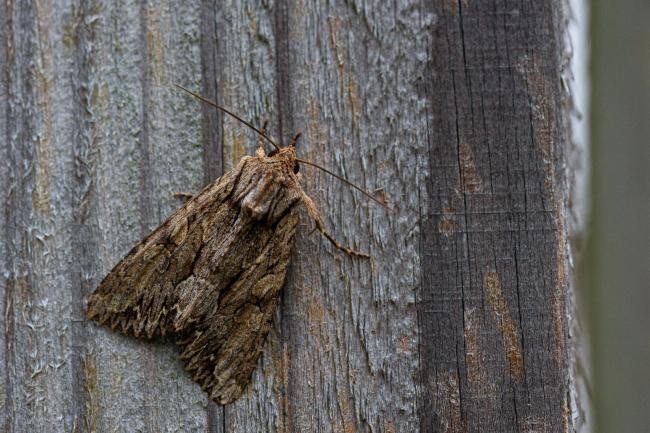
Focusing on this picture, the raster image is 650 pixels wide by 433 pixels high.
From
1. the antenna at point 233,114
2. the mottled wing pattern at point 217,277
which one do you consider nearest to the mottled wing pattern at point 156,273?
the mottled wing pattern at point 217,277

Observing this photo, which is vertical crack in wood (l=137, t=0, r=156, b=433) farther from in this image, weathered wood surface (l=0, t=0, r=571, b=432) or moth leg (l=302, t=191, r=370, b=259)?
moth leg (l=302, t=191, r=370, b=259)

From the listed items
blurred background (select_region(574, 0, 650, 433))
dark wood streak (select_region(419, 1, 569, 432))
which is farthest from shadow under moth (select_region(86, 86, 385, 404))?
blurred background (select_region(574, 0, 650, 433))

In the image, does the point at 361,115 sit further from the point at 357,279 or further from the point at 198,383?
the point at 198,383

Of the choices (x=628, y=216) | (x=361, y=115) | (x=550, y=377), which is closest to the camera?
(x=550, y=377)

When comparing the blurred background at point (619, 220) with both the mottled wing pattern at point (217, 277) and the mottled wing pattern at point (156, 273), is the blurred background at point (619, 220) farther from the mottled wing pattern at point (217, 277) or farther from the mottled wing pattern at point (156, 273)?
the mottled wing pattern at point (156, 273)

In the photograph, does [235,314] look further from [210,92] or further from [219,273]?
[210,92]

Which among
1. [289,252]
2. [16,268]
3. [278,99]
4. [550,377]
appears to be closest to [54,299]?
[16,268]

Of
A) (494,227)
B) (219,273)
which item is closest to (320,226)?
(219,273)
